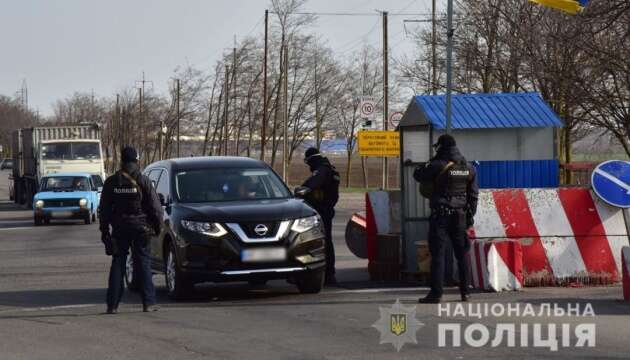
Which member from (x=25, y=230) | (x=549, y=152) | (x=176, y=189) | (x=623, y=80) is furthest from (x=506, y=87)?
(x=176, y=189)

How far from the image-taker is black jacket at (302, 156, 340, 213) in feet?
47.6

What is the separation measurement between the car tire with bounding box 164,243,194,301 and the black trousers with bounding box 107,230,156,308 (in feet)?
2.71

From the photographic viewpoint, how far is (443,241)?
39.7 feet

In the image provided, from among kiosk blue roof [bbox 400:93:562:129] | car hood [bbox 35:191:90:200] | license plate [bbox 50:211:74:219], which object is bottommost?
license plate [bbox 50:211:74:219]

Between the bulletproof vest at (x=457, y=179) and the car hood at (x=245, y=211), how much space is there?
1.99 meters

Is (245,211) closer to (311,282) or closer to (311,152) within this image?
(311,282)

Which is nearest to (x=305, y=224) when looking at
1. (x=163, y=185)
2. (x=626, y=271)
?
(x=163, y=185)

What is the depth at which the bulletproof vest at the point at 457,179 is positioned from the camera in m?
12.1

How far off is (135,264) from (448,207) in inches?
137

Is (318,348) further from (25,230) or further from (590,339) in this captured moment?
(25,230)

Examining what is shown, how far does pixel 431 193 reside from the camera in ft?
40.1

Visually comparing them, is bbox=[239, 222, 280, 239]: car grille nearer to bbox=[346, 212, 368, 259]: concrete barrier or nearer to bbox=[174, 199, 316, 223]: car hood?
bbox=[174, 199, 316, 223]: car hood


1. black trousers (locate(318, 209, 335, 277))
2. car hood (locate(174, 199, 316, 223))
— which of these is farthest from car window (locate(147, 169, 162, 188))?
black trousers (locate(318, 209, 335, 277))

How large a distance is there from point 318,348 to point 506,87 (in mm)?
26055
